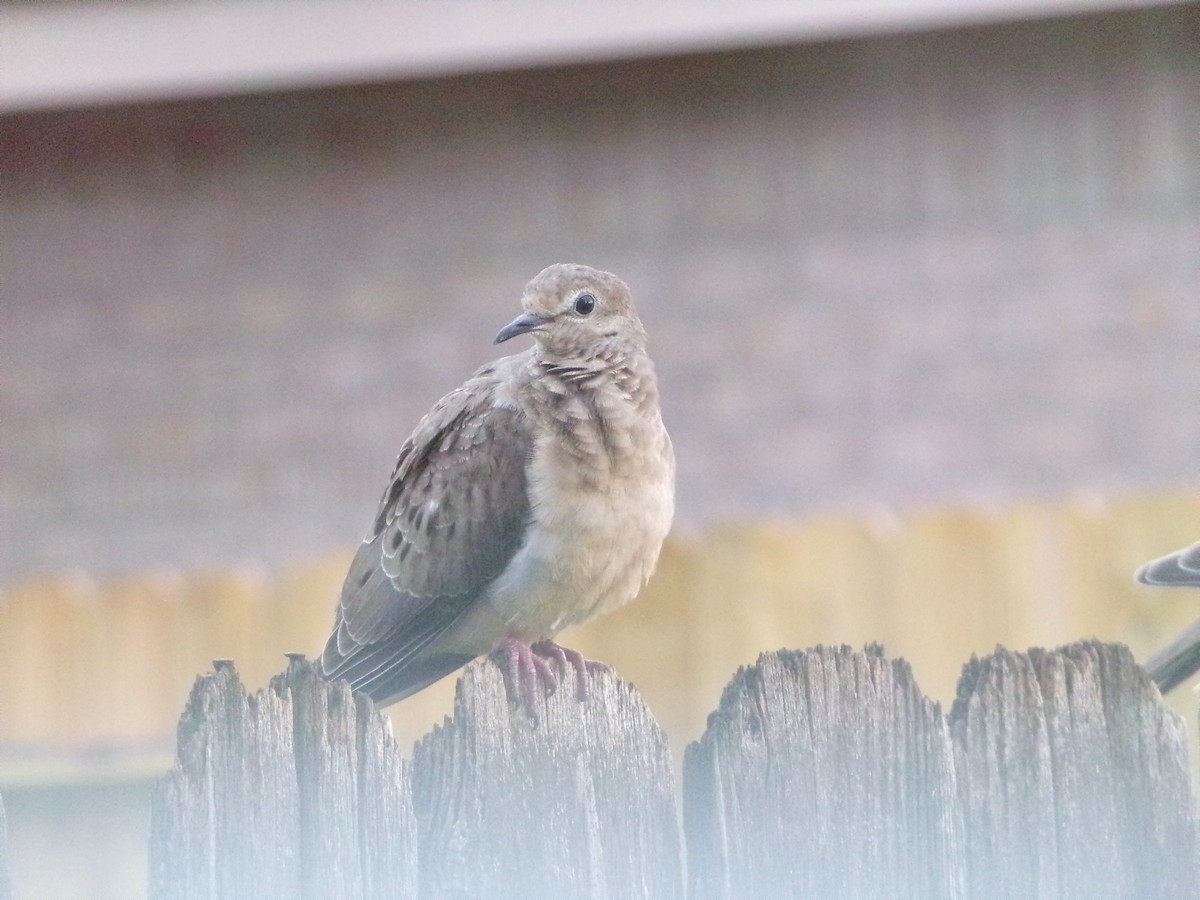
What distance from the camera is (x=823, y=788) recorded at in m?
1.53

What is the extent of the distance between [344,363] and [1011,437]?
1.70 m

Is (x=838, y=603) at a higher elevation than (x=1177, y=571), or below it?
higher

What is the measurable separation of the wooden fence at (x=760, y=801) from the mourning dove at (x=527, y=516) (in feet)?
2.50

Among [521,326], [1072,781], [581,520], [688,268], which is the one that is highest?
[688,268]

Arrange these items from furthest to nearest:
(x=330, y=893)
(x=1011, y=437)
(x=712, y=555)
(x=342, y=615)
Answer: (x=1011, y=437)
(x=712, y=555)
(x=342, y=615)
(x=330, y=893)

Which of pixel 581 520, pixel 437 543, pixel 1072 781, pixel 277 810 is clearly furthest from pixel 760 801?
pixel 437 543

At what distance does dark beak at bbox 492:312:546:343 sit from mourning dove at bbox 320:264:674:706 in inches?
2.3

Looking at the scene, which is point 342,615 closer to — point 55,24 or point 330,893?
point 330,893

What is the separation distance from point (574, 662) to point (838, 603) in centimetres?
131

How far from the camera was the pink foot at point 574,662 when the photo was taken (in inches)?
65.0

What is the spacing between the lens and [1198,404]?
3.61m

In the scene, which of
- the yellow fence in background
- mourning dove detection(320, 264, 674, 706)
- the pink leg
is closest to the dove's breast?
mourning dove detection(320, 264, 674, 706)

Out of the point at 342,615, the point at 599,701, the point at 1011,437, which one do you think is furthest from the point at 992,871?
the point at 1011,437

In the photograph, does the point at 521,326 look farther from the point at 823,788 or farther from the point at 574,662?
the point at 823,788
